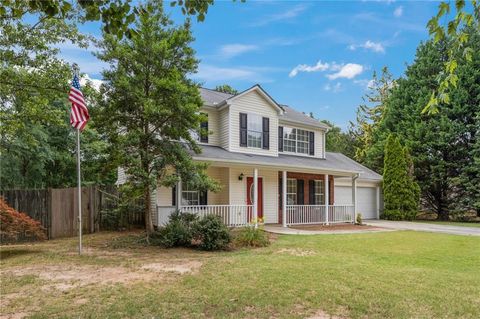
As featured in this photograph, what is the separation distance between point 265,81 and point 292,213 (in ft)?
24.4

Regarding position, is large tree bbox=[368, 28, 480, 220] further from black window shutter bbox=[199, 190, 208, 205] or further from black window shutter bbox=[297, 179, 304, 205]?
black window shutter bbox=[199, 190, 208, 205]

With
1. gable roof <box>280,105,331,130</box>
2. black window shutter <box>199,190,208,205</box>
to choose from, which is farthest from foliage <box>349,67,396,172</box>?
black window shutter <box>199,190,208,205</box>

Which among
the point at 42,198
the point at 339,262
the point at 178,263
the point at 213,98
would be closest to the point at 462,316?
the point at 339,262

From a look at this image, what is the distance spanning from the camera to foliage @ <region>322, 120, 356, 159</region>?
3734 cm

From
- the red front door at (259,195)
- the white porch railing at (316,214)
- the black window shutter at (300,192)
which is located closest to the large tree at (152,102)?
the red front door at (259,195)

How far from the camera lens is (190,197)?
14.9 m

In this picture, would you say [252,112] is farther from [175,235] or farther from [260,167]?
[175,235]

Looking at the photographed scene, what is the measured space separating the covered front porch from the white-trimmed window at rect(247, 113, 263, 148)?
4.11 feet

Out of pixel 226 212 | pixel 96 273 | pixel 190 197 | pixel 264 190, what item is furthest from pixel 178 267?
pixel 264 190

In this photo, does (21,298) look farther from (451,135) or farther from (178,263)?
(451,135)

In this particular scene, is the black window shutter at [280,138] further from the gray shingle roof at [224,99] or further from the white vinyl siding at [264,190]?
the white vinyl siding at [264,190]

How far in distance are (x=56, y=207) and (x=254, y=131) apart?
873 centimetres

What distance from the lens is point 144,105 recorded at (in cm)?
1023

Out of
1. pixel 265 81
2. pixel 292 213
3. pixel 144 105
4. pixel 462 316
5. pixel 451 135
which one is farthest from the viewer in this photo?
pixel 451 135
